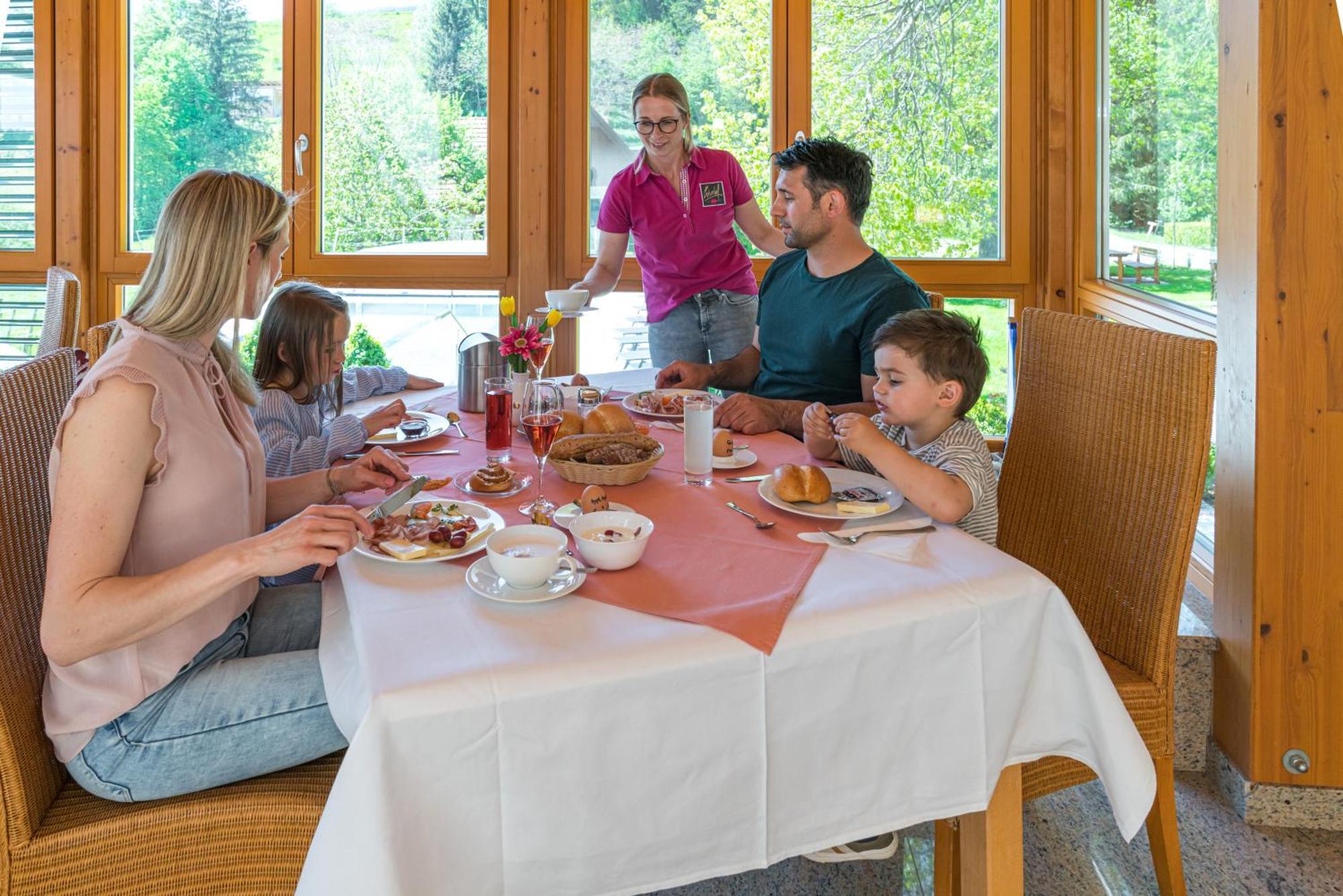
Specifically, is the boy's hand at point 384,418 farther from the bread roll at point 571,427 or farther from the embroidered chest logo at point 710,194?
the embroidered chest logo at point 710,194

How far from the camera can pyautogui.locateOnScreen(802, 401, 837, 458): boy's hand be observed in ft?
6.46

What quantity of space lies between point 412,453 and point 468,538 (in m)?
0.67

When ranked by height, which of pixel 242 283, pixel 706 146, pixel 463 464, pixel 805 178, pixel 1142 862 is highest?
pixel 706 146

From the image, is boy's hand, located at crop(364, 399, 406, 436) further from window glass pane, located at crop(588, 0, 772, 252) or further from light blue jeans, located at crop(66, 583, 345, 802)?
window glass pane, located at crop(588, 0, 772, 252)

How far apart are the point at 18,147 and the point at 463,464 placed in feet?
11.4

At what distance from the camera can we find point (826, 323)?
2553mm

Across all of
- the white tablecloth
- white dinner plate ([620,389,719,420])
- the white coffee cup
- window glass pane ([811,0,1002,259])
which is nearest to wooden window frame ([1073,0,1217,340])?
window glass pane ([811,0,1002,259])

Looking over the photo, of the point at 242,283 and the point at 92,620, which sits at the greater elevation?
the point at 242,283

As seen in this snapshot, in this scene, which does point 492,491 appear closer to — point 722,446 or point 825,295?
point 722,446

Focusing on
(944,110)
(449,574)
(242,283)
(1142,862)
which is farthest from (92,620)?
(944,110)

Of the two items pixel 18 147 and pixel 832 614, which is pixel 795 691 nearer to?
pixel 832 614

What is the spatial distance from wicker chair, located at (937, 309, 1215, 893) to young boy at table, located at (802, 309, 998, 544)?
147mm

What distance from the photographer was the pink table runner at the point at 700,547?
1236 mm

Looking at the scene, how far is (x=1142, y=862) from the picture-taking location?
6.46 ft
